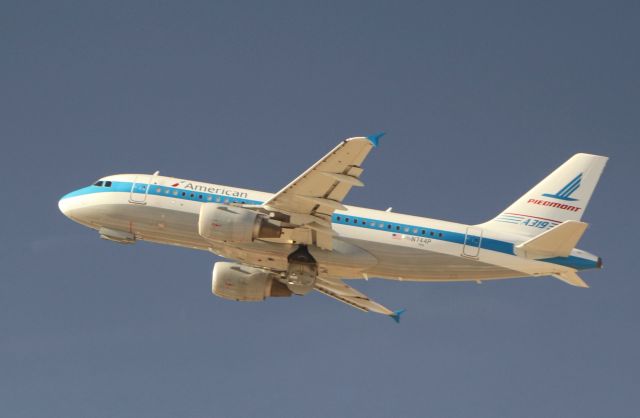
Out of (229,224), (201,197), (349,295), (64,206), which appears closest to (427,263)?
(349,295)

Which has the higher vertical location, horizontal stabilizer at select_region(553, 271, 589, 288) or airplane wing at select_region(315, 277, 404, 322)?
horizontal stabilizer at select_region(553, 271, 589, 288)

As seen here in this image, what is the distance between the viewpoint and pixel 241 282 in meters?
66.8

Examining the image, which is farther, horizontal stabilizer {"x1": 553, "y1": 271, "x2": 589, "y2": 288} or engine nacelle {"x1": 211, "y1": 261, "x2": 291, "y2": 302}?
engine nacelle {"x1": 211, "y1": 261, "x2": 291, "y2": 302}

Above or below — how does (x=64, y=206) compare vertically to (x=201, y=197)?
below

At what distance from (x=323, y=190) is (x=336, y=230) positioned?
580cm

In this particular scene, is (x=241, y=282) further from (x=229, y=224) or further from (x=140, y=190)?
(x=229, y=224)

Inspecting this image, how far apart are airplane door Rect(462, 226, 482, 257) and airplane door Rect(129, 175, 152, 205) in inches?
758

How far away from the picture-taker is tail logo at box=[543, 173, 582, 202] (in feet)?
212

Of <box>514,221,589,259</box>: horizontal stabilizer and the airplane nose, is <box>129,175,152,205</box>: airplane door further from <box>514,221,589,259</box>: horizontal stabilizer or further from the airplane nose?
<box>514,221,589,259</box>: horizontal stabilizer

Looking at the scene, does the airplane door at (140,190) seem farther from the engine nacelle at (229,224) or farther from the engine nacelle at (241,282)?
the engine nacelle at (241,282)

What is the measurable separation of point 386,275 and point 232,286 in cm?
1026

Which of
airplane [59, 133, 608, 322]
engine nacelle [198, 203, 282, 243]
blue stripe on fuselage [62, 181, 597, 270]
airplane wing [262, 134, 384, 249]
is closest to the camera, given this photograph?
airplane wing [262, 134, 384, 249]

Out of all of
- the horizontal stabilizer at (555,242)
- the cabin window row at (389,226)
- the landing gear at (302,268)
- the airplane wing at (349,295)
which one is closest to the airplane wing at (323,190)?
the landing gear at (302,268)

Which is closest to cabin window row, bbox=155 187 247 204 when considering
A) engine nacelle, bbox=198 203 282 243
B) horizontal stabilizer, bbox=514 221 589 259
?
engine nacelle, bbox=198 203 282 243
